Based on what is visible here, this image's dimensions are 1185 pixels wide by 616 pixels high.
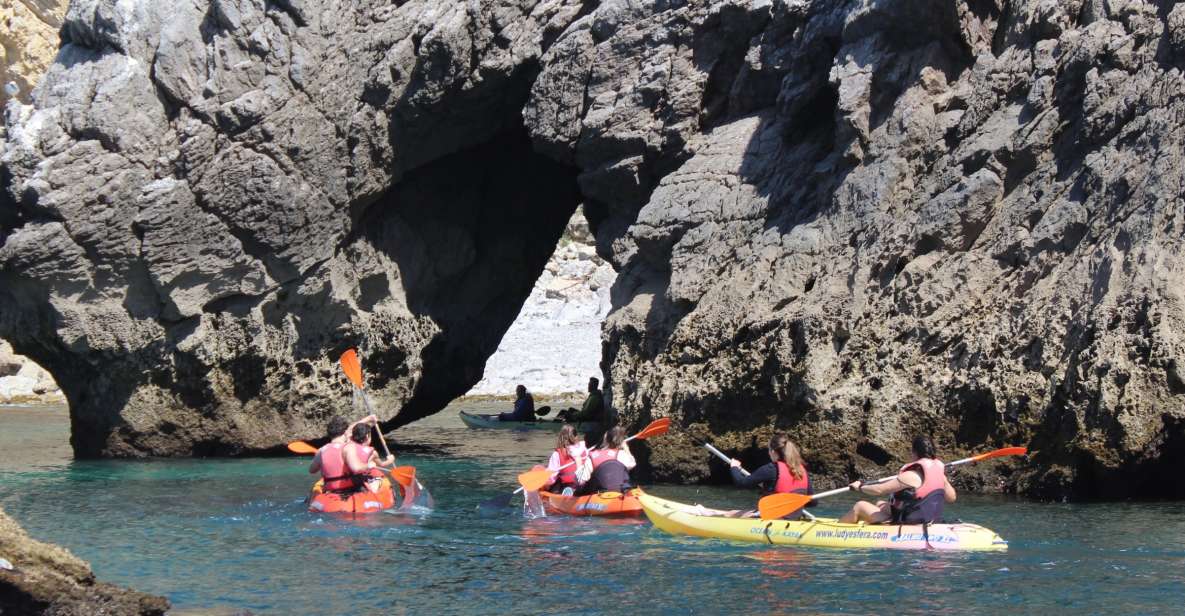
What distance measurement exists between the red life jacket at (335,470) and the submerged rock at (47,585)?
7595mm

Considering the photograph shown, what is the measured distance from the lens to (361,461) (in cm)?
1645

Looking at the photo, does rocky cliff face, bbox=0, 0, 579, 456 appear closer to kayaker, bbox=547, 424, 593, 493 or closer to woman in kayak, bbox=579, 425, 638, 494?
kayaker, bbox=547, 424, 593, 493

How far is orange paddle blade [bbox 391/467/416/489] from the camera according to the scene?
16984mm

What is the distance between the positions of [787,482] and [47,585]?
27.4 ft

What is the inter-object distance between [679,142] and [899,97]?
143 inches

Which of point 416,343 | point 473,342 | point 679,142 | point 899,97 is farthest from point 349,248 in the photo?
point 899,97

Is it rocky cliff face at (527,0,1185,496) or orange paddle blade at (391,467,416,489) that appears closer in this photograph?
rocky cliff face at (527,0,1185,496)

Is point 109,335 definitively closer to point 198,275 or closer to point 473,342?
point 198,275

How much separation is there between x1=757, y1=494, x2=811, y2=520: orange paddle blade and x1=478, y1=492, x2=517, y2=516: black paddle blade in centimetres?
395

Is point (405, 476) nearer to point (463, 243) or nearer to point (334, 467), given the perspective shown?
point (334, 467)

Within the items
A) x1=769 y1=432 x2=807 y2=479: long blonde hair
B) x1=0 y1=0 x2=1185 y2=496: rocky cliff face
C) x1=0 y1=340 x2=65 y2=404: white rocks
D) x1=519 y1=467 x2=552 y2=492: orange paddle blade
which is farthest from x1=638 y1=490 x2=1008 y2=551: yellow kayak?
x1=0 y1=340 x2=65 y2=404: white rocks

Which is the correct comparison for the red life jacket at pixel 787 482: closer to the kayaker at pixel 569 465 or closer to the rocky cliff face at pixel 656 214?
the rocky cliff face at pixel 656 214

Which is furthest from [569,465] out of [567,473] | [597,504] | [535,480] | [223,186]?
[223,186]

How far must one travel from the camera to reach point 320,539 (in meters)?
14.3
